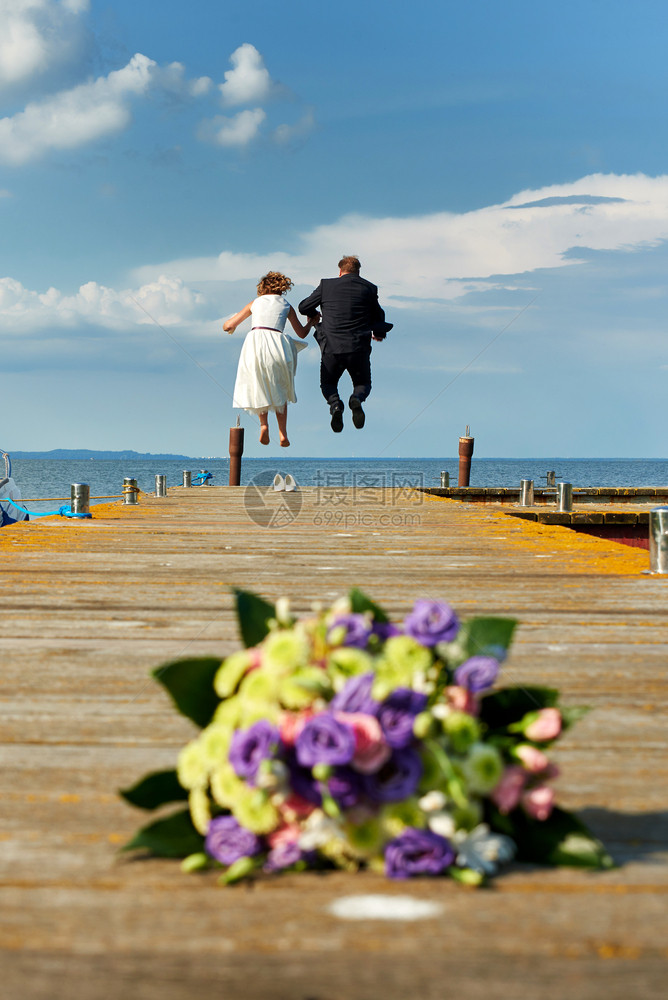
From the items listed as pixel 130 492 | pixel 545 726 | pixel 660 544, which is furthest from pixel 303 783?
pixel 130 492

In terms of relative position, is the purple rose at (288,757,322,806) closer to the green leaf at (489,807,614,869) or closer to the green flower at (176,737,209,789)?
the green flower at (176,737,209,789)

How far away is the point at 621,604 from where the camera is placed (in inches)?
138

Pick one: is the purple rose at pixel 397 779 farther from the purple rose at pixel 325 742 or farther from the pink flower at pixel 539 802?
the pink flower at pixel 539 802

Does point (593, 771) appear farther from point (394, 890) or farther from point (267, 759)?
point (267, 759)

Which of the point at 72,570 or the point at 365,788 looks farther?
the point at 72,570

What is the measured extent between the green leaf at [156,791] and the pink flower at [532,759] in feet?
1.78

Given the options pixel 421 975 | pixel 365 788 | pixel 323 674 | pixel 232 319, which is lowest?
pixel 421 975

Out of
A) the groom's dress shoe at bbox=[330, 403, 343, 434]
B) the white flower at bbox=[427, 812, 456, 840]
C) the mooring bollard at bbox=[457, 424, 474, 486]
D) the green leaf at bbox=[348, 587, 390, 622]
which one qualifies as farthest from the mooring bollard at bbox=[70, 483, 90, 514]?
the mooring bollard at bbox=[457, 424, 474, 486]

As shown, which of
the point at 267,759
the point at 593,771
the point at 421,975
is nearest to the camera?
the point at 421,975

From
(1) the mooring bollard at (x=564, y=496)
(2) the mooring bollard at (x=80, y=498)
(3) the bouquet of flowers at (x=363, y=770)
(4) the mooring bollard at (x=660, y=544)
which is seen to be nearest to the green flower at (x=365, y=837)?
(3) the bouquet of flowers at (x=363, y=770)

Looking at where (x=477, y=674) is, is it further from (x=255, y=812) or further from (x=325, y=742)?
(x=255, y=812)

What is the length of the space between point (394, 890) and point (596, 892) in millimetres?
294

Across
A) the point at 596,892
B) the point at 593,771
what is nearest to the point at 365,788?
the point at 596,892

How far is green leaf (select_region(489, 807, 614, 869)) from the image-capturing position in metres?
1.26
